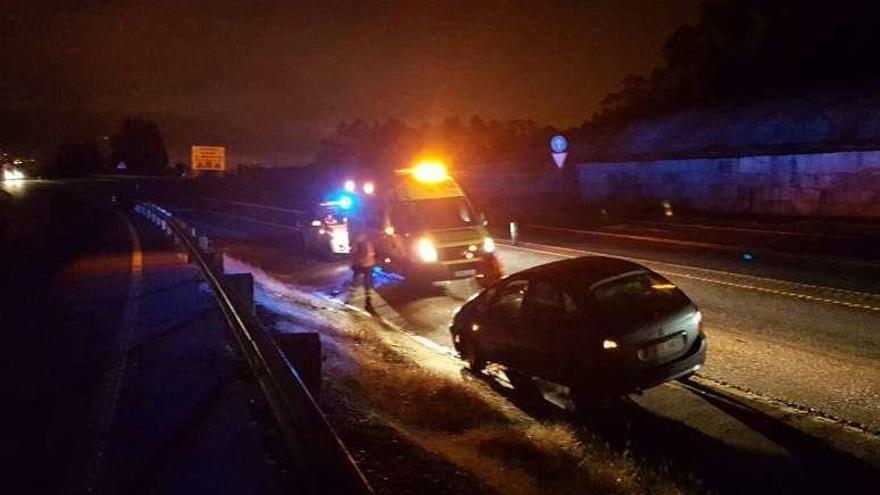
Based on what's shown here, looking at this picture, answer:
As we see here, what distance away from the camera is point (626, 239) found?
24.0m

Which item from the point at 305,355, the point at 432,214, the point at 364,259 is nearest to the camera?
the point at 305,355

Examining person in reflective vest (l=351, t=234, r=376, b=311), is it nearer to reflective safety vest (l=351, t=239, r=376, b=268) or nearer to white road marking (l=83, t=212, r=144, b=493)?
reflective safety vest (l=351, t=239, r=376, b=268)

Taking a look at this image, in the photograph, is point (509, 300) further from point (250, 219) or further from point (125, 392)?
point (250, 219)

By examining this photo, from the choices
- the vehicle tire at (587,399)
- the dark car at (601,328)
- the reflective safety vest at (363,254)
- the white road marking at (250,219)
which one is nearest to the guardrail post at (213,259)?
the reflective safety vest at (363,254)

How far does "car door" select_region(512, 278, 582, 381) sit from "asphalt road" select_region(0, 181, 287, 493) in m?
2.96

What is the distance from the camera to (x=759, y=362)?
9523 millimetres

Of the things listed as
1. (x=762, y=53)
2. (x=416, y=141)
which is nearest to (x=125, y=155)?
(x=416, y=141)

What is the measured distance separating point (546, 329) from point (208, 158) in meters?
38.9

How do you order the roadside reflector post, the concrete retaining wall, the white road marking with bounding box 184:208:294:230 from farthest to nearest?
the white road marking with bounding box 184:208:294:230, the concrete retaining wall, the roadside reflector post

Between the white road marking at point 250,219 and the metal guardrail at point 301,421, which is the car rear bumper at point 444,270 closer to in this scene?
the metal guardrail at point 301,421

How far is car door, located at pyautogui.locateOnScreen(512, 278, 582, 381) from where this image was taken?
8234 millimetres

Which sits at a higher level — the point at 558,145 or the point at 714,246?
the point at 558,145

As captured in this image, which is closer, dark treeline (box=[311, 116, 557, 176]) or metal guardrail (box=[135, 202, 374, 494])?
metal guardrail (box=[135, 202, 374, 494])

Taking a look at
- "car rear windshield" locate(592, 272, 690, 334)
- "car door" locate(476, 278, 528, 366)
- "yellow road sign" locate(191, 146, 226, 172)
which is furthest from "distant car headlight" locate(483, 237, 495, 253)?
"yellow road sign" locate(191, 146, 226, 172)
